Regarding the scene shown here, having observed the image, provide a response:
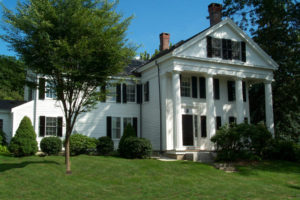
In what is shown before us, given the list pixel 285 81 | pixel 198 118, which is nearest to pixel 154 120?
pixel 198 118

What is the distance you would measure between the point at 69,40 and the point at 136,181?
6873 mm

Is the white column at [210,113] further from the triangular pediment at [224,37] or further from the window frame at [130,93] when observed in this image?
the window frame at [130,93]

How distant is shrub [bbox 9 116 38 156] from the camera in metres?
19.1

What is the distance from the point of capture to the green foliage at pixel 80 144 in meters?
20.4

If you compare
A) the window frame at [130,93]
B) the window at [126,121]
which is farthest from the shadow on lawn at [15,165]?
the window frame at [130,93]

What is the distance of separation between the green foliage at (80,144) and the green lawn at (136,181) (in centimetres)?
231

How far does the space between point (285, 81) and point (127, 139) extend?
56.4 ft

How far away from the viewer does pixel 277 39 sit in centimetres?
2967

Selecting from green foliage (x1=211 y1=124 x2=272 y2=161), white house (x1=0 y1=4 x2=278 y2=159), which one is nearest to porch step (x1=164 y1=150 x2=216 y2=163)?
white house (x1=0 y1=4 x2=278 y2=159)

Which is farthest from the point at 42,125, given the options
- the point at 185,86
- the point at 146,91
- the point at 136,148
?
the point at 185,86

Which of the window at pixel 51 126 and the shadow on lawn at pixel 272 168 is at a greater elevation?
the window at pixel 51 126

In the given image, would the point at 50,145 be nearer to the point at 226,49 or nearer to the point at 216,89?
the point at 216,89

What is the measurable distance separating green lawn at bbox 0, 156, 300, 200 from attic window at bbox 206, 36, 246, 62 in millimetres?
8787

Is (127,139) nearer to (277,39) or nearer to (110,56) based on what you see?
(110,56)
